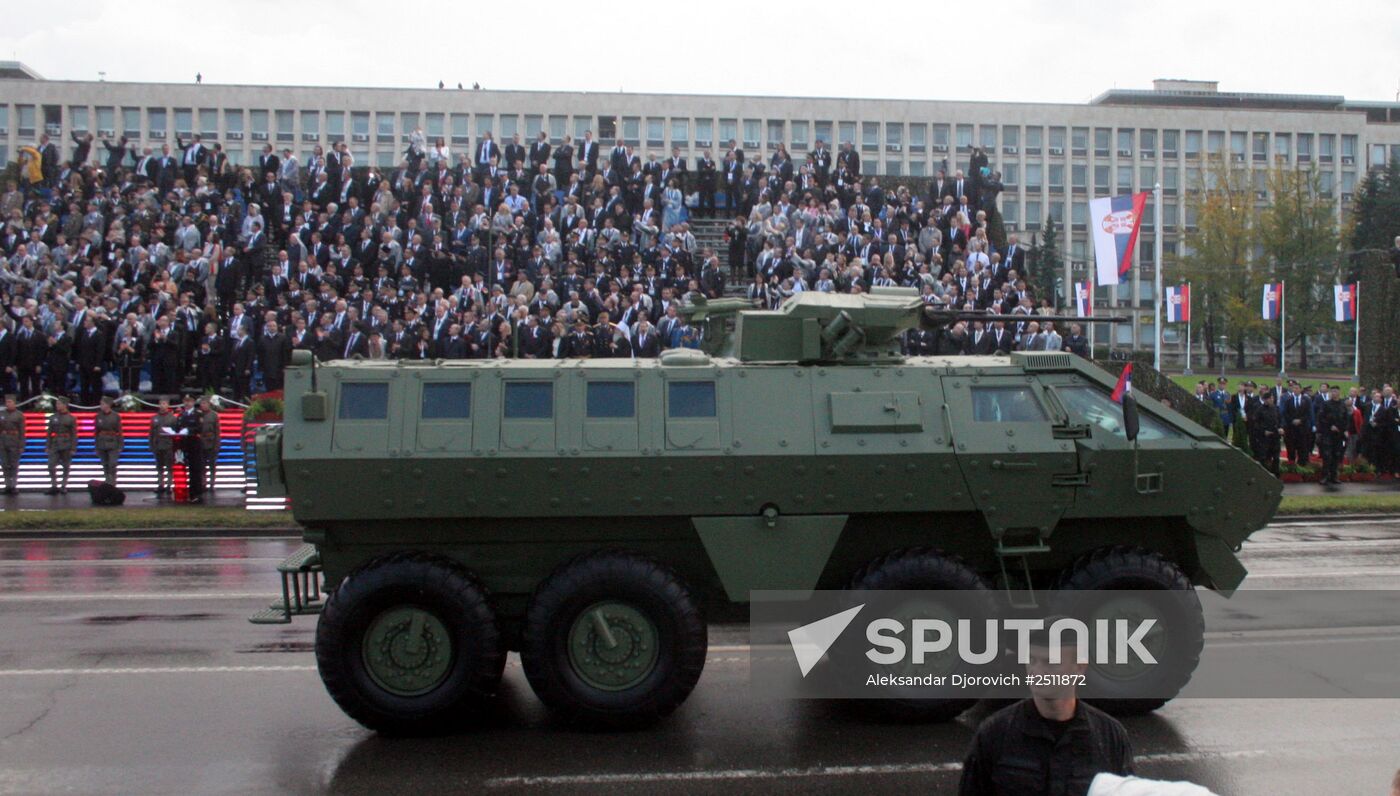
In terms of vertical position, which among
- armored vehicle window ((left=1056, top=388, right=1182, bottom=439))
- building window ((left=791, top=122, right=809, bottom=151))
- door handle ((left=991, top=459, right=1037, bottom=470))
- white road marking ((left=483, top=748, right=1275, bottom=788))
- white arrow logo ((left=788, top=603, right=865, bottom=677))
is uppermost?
building window ((left=791, top=122, right=809, bottom=151))

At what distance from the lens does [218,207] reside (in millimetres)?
27578

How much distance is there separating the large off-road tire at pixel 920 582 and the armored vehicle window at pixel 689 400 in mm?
1519

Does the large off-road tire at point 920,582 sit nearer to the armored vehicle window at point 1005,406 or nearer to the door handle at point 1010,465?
the door handle at point 1010,465

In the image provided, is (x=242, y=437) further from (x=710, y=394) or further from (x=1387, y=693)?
(x=1387, y=693)

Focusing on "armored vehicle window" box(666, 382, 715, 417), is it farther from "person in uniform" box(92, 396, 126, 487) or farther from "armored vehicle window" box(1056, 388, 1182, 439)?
"person in uniform" box(92, 396, 126, 487)

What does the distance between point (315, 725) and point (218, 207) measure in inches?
838

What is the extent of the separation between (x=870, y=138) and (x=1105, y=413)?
49501mm

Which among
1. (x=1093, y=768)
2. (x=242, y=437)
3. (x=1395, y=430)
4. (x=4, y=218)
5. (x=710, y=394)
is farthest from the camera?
(x=4, y=218)

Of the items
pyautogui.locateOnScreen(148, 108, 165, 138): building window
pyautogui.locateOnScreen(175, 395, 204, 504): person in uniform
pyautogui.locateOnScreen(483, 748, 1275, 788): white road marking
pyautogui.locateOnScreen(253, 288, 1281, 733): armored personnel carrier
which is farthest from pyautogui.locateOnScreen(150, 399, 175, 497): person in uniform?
pyautogui.locateOnScreen(148, 108, 165, 138): building window

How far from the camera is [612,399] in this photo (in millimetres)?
8805

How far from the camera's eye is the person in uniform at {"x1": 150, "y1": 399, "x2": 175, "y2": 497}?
2058 centimetres

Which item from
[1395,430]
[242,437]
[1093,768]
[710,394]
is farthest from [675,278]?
[1093,768]

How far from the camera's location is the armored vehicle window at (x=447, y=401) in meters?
8.71

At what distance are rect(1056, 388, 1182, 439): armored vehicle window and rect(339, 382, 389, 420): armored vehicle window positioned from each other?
465cm
